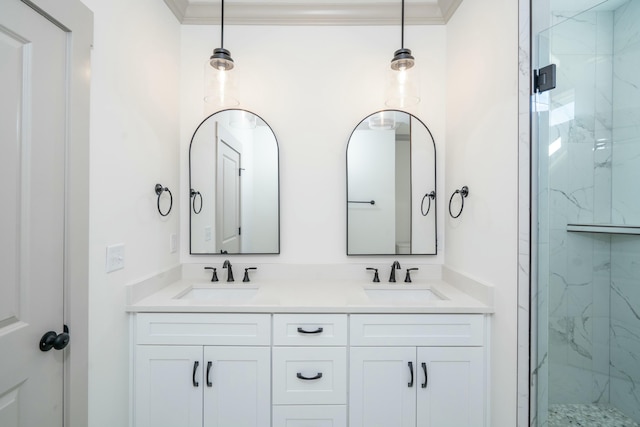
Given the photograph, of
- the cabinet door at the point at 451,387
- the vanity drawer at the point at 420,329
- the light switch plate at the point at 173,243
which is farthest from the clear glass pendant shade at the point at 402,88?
the light switch plate at the point at 173,243

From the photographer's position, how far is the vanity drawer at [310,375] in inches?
55.9

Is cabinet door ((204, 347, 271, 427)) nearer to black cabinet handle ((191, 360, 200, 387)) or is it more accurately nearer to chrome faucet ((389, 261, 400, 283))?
black cabinet handle ((191, 360, 200, 387))

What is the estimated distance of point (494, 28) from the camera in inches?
56.7

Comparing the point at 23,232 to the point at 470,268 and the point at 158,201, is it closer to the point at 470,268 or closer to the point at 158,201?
the point at 158,201

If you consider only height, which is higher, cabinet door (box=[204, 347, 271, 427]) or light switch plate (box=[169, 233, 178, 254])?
light switch plate (box=[169, 233, 178, 254])

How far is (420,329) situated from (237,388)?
0.92m

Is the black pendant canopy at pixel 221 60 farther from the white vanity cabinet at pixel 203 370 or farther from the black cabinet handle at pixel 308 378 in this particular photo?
the black cabinet handle at pixel 308 378

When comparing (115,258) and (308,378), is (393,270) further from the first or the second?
(115,258)

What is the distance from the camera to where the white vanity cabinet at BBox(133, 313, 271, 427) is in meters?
1.42

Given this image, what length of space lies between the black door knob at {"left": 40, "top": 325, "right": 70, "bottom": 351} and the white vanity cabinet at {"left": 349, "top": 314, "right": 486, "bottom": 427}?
1.13 metres

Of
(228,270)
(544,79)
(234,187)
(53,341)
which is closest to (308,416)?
(228,270)

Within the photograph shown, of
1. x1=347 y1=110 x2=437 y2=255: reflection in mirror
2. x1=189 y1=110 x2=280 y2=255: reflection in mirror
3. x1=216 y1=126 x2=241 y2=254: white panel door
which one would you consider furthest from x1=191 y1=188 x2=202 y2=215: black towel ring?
x1=347 y1=110 x2=437 y2=255: reflection in mirror

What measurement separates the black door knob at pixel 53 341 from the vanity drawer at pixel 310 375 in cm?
81

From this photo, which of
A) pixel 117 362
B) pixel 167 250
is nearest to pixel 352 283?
pixel 167 250
